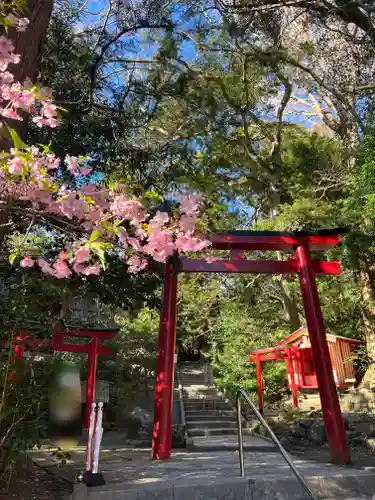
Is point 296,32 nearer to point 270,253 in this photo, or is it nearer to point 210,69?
point 210,69

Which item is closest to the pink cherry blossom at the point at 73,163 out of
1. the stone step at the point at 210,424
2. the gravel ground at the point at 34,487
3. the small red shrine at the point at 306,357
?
the gravel ground at the point at 34,487

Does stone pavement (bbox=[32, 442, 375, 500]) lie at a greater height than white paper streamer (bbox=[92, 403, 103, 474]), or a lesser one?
lesser

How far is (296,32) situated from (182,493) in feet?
34.4

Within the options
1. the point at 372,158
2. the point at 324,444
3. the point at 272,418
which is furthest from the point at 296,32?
the point at 272,418

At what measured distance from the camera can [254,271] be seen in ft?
23.2

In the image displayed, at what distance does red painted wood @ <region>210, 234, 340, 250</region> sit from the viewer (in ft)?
22.4

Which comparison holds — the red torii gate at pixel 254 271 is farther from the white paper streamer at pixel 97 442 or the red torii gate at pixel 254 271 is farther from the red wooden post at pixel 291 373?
the red wooden post at pixel 291 373

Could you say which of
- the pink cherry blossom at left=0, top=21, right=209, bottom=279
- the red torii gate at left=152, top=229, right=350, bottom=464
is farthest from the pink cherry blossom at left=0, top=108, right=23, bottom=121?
the red torii gate at left=152, top=229, right=350, bottom=464

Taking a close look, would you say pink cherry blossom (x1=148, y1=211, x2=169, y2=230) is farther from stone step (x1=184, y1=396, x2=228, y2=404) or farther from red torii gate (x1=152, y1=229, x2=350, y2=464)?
stone step (x1=184, y1=396, x2=228, y2=404)

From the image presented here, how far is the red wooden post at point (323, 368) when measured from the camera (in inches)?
232

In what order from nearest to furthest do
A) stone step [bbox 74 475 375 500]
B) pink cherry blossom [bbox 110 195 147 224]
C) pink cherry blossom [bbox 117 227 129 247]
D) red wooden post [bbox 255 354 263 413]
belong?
pink cherry blossom [bbox 117 227 129 247]
pink cherry blossom [bbox 110 195 147 224]
stone step [bbox 74 475 375 500]
red wooden post [bbox 255 354 263 413]

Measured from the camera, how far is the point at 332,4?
24.5 feet

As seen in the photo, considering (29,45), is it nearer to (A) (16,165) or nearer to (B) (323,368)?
(A) (16,165)

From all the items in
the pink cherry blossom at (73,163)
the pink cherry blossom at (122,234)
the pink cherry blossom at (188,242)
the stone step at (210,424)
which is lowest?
the stone step at (210,424)
